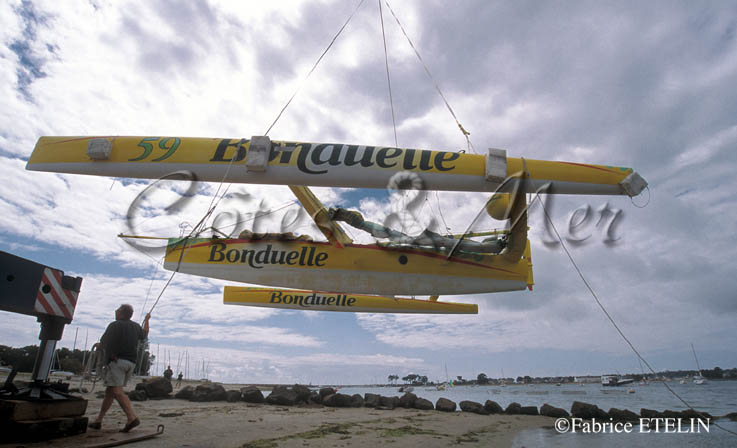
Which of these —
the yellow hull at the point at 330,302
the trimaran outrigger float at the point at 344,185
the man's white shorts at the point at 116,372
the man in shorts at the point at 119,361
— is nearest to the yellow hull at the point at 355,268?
the trimaran outrigger float at the point at 344,185

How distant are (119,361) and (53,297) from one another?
77cm

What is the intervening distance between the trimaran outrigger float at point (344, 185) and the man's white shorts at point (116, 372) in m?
1.68

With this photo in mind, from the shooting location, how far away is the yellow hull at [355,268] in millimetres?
6246

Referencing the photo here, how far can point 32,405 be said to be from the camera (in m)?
2.63

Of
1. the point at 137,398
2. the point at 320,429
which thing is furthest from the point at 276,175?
the point at 137,398

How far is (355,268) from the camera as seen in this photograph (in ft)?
20.6

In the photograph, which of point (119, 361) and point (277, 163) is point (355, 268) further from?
point (119, 361)

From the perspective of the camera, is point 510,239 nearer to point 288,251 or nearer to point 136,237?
point 288,251

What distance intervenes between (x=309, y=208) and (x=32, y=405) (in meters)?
4.14

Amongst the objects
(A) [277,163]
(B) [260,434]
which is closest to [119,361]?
(B) [260,434]

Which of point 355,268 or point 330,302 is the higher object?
point 355,268

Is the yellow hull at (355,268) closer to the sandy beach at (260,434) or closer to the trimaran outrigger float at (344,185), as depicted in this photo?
the trimaran outrigger float at (344,185)

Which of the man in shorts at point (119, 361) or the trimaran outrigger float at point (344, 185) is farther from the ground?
the trimaran outrigger float at point (344, 185)

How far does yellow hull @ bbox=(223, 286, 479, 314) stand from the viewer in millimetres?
10180
